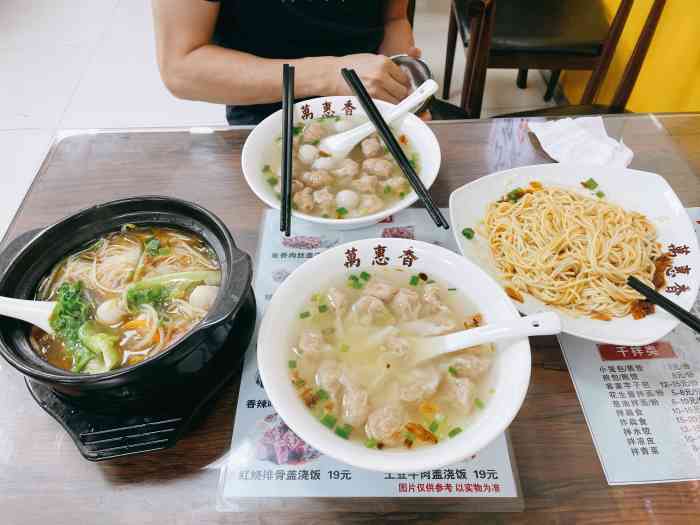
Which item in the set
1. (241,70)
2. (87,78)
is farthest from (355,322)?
(87,78)

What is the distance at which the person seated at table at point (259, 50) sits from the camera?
5.74 ft

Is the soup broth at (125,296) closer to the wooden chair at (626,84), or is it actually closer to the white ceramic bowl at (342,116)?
the white ceramic bowl at (342,116)

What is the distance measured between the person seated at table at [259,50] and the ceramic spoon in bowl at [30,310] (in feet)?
3.74

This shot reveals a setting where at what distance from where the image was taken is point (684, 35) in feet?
8.24

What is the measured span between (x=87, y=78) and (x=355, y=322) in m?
4.02

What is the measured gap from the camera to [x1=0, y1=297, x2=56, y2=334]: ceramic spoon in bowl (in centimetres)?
93

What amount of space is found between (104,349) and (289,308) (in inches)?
15.3

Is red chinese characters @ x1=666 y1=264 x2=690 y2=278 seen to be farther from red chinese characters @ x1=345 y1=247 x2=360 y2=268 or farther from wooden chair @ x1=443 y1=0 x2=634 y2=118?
wooden chair @ x1=443 y1=0 x2=634 y2=118

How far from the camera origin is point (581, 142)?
1.67 meters

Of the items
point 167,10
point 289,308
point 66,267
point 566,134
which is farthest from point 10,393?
point 566,134

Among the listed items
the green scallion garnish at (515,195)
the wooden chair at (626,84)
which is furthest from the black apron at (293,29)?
the green scallion garnish at (515,195)

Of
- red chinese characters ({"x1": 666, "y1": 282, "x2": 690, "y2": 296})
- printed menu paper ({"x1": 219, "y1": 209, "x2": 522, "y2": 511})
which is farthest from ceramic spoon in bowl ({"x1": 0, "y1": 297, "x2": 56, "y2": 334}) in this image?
red chinese characters ({"x1": 666, "y1": 282, "x2": 690, "y2": 296})

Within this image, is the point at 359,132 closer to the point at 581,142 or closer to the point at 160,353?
the point at 581,142

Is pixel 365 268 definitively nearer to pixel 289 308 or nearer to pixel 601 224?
pixel 289 308
